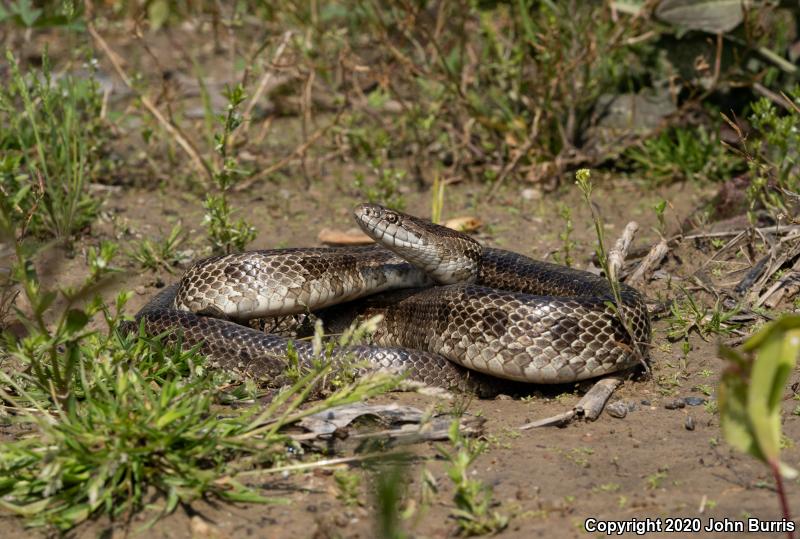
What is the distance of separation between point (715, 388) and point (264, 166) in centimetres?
584

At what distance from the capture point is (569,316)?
19.7 feet

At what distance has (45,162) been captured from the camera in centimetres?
808

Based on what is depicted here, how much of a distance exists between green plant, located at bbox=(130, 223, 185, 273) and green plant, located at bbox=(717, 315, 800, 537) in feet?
18.0

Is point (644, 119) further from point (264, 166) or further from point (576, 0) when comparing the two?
point (264, 166)

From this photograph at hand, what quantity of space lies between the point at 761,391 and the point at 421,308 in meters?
3.34

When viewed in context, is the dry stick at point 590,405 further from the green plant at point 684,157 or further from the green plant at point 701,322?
the green plant at point 684,157

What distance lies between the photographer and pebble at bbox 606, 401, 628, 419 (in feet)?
19.1

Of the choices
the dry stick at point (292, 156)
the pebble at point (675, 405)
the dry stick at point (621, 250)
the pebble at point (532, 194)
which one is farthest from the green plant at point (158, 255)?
the pebble at point (675, 405)

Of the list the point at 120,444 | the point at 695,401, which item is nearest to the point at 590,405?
the point at 695,401

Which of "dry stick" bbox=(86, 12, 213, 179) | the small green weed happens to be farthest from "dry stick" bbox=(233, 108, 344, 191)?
the small green weed

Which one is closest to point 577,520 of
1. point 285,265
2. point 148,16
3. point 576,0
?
point 285,265

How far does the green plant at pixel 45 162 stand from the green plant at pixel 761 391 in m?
5.38

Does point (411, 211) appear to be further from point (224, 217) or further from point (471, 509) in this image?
point (471, 509)

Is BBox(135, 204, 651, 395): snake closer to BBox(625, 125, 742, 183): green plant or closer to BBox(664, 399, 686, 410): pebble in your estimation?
BBox(664, 399, 686, 410): pebble
